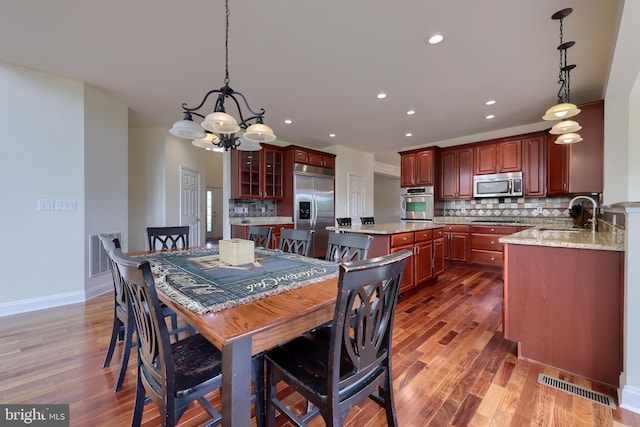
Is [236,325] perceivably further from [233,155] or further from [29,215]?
[233,155]

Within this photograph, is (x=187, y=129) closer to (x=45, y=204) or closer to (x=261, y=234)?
(x=261, y=234)

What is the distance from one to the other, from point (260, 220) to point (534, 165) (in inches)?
197

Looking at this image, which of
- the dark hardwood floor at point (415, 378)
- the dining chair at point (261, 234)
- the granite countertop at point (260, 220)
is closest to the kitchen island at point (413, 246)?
the dark hardwood floor at point (415, 378)

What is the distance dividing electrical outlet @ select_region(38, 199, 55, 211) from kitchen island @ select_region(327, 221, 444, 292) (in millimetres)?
3332

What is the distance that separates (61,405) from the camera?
1.45 meters

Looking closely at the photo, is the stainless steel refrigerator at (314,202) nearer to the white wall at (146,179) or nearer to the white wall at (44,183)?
the white wall at (146,179)

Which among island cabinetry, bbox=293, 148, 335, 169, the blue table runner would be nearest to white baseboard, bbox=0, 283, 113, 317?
the blue table runner

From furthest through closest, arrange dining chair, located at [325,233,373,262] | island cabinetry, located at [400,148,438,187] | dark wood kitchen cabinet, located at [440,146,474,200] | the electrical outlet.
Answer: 1. island cabinetry, located at [400,148,438,187]
2. dark wood kitchen cabinet, located at [440,146,474,200]
3. the electrical outlet
4. dining chair, located at [325,233,373,262]

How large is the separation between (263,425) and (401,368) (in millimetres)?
1032

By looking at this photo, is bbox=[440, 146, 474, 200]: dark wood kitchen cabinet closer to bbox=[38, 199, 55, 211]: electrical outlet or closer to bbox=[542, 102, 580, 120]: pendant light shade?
bbox=[542, 102, 580, 120]: pendant light shade

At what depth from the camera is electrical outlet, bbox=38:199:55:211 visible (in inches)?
111

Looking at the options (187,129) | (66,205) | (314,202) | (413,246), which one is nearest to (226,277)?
(187,129)

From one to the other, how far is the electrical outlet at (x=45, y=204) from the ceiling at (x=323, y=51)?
55.7 inches

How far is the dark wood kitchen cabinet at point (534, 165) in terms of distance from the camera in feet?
14.0
